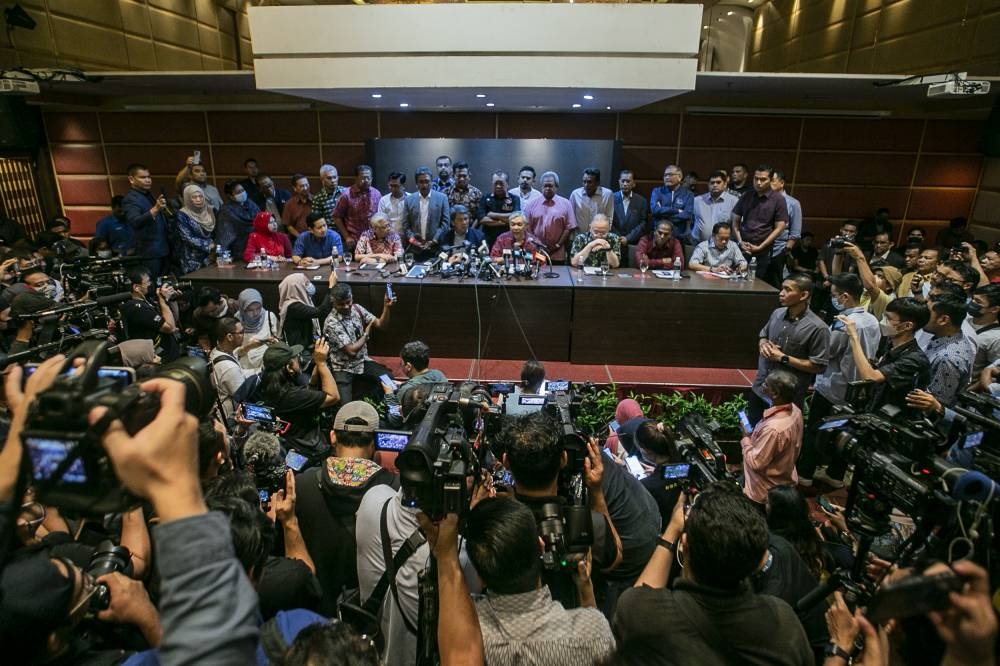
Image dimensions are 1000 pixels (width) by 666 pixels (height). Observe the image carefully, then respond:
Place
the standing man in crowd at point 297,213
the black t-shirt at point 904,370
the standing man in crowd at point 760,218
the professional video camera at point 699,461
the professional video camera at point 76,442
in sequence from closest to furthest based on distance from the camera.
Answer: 1. the professional video camera at point 76,442
2. the professional video camera at point 699,461
3. the black t-shirt at point 904,370
4. the standing man in crowd at point 760,218
5. the standing man in crowd at point 297,213

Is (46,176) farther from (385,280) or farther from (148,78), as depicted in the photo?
(385,280)

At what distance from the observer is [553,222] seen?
230 inches

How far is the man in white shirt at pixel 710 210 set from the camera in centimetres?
606

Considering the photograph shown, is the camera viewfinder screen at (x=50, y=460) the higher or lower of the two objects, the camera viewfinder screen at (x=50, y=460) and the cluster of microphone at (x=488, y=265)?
the higher

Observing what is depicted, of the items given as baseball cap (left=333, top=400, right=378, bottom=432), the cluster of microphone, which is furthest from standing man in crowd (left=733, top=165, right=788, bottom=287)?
baseball cap (left=333, top=400, right=378, bottom=432)

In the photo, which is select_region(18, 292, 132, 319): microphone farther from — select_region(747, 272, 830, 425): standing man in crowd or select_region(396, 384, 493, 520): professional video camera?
select_region(747, 272, 830, 425): standing man in crowd

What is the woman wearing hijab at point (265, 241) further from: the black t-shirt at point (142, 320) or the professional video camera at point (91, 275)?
the professional video camera at point (91, 275)

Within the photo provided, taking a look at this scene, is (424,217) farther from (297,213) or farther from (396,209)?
(297,213)

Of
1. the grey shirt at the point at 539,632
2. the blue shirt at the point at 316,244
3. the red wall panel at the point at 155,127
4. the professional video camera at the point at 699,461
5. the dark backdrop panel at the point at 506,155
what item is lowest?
the grey shirt at the point at 539,632

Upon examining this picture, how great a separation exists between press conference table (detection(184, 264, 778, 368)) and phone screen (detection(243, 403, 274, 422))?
2341mm

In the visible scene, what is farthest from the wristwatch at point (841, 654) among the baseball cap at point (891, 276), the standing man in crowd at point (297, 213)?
the standing man in crowd at point (297, 213)

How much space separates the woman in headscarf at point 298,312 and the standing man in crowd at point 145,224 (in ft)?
8.00

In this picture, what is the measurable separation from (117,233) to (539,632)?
6661 mm

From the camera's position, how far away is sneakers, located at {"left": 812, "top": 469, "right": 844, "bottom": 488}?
361cm
